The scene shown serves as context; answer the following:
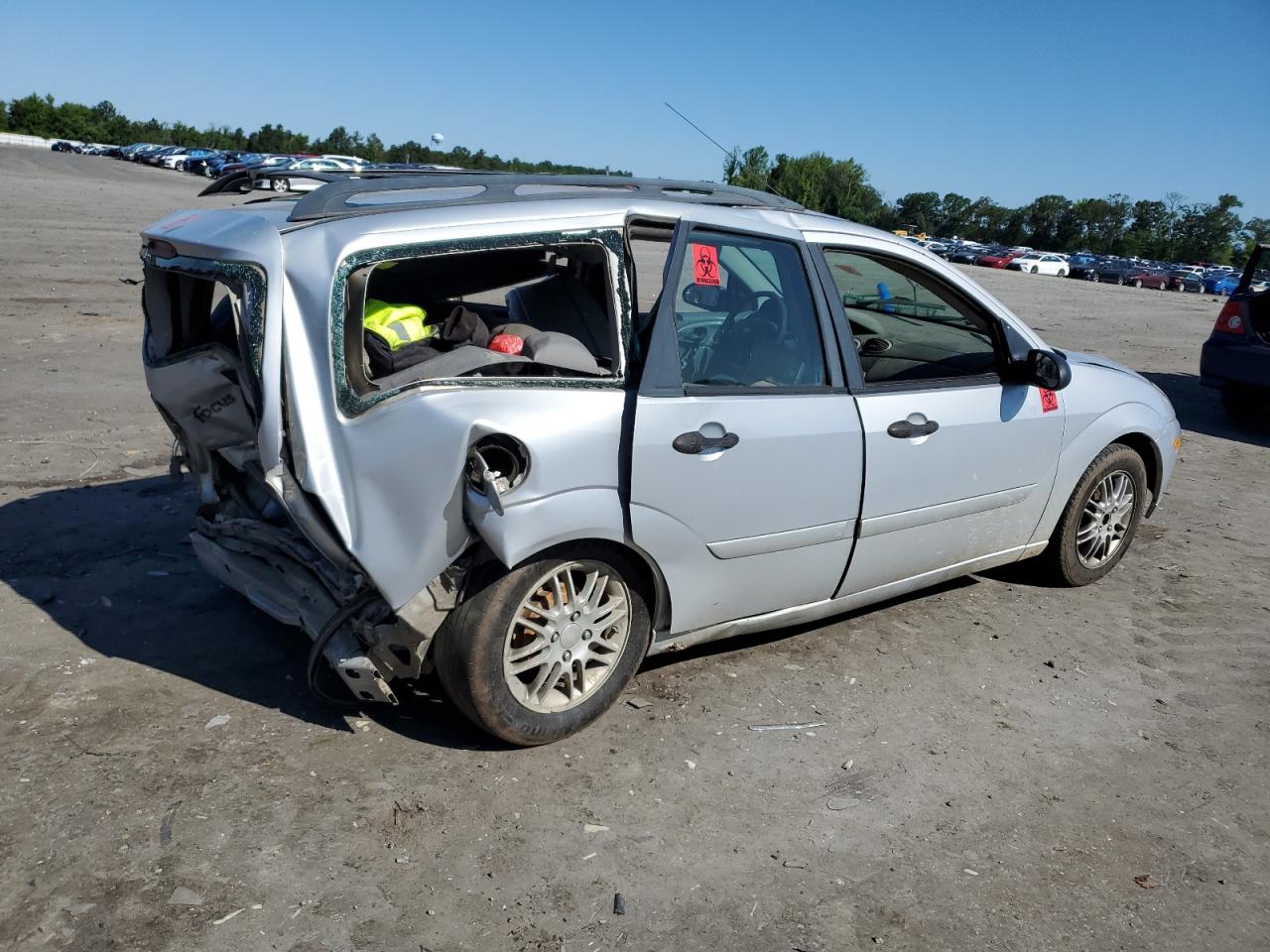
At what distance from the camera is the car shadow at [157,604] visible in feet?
13.4

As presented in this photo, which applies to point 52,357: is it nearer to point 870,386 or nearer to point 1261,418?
point 870,386

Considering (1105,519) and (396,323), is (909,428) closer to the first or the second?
(1105,519)

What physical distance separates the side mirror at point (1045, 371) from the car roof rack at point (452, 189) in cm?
129

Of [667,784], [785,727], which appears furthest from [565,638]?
[785,727]

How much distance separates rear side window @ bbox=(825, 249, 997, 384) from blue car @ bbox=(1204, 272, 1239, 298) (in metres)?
48.2

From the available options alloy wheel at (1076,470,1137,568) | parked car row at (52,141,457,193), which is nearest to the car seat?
alloy wheel at (1076,470,1137,568)

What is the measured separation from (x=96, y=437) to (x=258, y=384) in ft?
15.1

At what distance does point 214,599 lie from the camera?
4.91 meters

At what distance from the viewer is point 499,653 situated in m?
3.58

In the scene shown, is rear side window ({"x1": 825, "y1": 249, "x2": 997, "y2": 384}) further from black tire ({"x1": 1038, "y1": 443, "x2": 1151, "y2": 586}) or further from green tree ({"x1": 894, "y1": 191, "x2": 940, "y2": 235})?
green tree ({"x1": 894, "y1": 191, "x2": 940, "y2": 235})

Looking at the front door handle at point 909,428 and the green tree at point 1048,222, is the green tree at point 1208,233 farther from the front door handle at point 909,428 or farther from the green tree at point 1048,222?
the front door handle at point 909,428

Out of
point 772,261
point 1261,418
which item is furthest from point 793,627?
point 1261,418

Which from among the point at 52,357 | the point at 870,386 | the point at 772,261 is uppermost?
the point at 772,261

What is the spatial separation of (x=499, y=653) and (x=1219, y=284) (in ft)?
184
